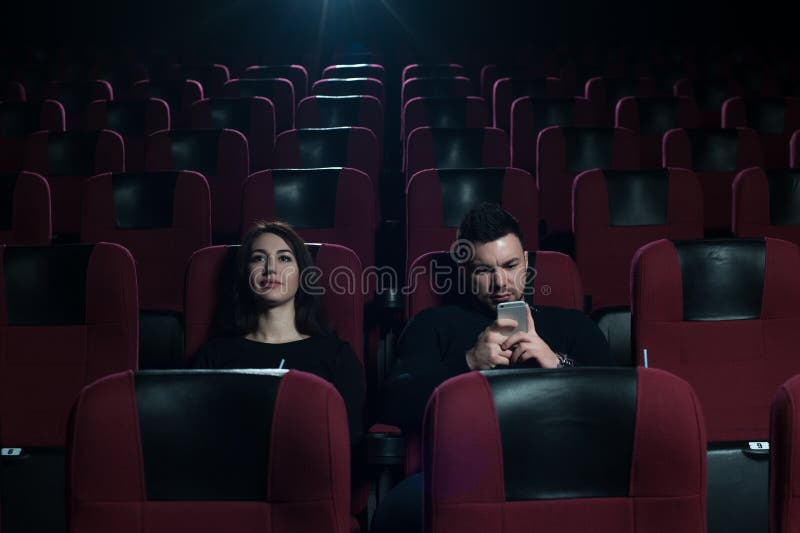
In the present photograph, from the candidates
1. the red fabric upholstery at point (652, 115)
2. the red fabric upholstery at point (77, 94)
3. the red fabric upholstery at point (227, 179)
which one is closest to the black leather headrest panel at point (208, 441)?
the red fabric upholstery at point (227, 179)

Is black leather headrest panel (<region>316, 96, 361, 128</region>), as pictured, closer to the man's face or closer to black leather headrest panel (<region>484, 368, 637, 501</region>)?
the man's face

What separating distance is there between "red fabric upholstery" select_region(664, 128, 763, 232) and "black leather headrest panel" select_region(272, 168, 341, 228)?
1563mm

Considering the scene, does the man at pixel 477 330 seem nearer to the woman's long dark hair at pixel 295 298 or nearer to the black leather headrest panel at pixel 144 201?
the woman's long dark hair at pixel 295 298

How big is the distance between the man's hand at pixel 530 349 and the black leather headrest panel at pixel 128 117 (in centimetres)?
308

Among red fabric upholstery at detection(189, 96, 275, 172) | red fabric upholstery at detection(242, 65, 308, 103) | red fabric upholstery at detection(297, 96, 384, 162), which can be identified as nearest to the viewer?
red fabric upholstery at detection(189, 96, 275, 172)

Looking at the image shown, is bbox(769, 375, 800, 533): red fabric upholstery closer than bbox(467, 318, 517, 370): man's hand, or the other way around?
bbox(769, 375, 800, 533): red fabric upholstery

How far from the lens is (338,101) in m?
4.19

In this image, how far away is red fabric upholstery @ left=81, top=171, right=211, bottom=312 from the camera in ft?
8.61

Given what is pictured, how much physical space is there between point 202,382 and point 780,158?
3.79 m

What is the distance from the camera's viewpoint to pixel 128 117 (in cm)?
429

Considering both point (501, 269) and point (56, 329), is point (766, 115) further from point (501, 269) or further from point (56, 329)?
point (56, 329)

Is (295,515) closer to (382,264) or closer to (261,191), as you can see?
(261,191)

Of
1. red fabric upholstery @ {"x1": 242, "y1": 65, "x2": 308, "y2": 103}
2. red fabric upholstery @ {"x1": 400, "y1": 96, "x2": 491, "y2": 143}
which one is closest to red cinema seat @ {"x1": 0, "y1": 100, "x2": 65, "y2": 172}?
red fabric upholstery @ {"x1": 242, "y1": 65, "x2": 308, "y2": 103}

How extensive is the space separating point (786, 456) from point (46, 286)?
1.51m
